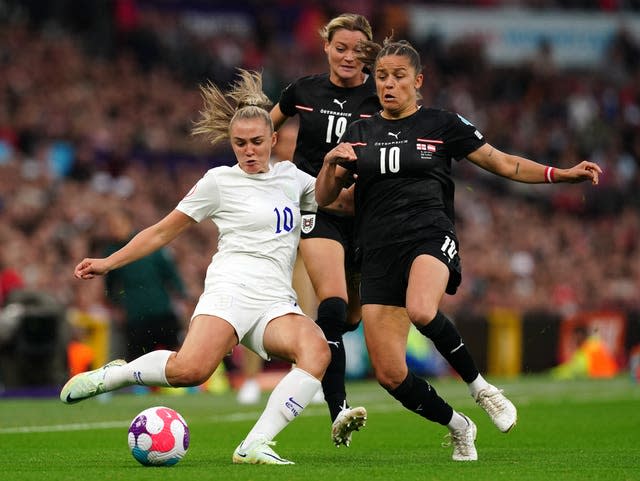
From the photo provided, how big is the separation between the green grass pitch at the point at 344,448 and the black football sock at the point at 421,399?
27 cm

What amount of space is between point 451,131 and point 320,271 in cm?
127

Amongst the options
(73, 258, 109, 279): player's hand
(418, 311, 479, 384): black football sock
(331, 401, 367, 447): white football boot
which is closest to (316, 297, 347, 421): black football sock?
(331, 401, 367, 447): white football boot

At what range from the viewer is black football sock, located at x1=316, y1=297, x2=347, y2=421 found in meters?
8.48

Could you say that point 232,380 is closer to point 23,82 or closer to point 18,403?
point 18,403

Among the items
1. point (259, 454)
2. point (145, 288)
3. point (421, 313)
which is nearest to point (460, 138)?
point (421, 313)

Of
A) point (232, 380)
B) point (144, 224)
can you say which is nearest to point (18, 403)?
point (232, 380)

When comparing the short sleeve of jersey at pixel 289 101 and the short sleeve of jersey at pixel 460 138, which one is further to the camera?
the short sleeve of jersey at pixel 289 101

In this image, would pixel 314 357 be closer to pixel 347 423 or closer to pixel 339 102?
pixel 347 423

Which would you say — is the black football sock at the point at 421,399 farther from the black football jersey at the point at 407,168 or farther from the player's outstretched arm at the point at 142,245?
the player's outstretched arm at the point at 142,245

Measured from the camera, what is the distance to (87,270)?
755 cm

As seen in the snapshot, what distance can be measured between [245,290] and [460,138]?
1535 mm

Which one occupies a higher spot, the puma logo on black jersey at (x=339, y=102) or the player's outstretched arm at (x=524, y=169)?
the puma logo on black jersey at (x=339, y=102)

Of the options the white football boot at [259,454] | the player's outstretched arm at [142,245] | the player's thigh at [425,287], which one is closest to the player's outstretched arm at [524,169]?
the player's thigh at [425,287]

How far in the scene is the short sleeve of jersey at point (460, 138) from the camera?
26.2ft
